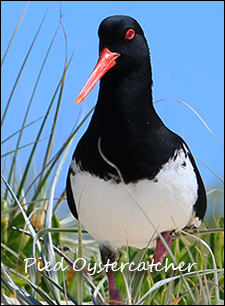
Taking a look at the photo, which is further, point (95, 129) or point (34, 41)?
point (34, 41)

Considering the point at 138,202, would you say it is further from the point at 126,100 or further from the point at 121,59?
the point at 121,59

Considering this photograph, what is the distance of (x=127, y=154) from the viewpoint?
7.73ft

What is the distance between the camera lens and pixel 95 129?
2.45 m

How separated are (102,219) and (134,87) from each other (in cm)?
71

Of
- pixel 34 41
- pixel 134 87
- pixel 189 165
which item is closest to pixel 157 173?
pixel 189 165

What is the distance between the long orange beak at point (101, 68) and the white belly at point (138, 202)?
0.45 m

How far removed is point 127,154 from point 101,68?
0.45 m

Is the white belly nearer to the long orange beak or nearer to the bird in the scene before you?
the bird

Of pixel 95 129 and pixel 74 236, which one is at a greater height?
pixel 95 129

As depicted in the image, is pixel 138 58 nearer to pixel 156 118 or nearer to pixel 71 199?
pixel 156 118

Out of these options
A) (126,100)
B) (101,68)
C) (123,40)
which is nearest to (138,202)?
(126,100)

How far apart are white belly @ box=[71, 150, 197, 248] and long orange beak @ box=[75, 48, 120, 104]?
447 millimetres

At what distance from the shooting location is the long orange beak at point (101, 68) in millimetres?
2293

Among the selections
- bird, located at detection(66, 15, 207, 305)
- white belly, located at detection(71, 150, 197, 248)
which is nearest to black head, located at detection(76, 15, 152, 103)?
bird, located at detection(66, 15, 207, 305)
